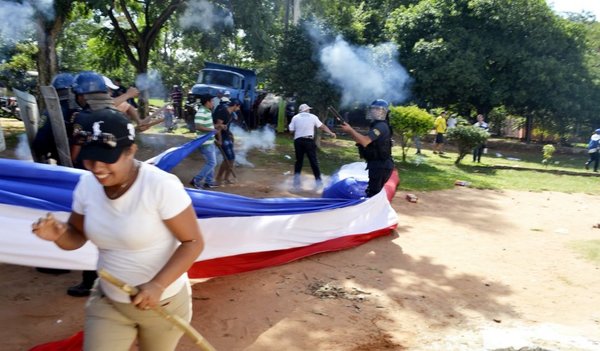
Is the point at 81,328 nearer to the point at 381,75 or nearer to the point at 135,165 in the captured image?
the point at 135,165

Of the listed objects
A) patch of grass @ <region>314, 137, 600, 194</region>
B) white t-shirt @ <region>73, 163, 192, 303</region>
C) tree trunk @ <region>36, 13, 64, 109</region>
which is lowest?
patch of grass @ <region>314, 137, 600, 194</region>

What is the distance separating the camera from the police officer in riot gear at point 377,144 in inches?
232

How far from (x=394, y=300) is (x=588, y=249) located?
10.5 feet

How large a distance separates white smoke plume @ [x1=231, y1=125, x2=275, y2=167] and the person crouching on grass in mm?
8866

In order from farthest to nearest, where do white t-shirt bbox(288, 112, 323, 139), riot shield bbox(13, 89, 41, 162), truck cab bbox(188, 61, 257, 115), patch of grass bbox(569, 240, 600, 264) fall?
truck cab bbox(188, 61, 257, 115) → white t-shirt bbox(288, 112, 323, 139) → patch of grass bbox(569, 240, 600, 264) → riot shield bbox(13, 89, 41, 162)

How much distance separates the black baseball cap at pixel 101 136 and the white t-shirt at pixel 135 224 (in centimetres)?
15

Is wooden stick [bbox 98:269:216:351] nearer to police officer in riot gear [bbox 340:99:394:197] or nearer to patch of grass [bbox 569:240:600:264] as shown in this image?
police officer in riot gear [bbox 340:99:394:197]

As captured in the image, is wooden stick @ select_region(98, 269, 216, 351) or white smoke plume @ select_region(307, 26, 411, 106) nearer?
wooden stick @ select_region(98, 269, 216, 351)

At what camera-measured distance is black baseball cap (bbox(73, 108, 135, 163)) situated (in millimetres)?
1833

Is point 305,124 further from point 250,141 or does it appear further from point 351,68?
point 250,141

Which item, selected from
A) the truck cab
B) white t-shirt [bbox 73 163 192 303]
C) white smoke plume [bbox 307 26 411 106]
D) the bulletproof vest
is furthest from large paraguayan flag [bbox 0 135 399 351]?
the truck cab

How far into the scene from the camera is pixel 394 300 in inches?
167

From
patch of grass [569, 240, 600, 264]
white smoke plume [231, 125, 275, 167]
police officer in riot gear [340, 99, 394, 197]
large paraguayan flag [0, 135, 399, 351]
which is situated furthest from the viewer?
white smoke plume [231, 125, 275, 167]

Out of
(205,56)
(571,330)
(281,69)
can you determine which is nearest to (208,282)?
(571,330)
